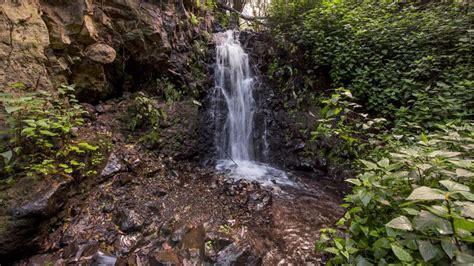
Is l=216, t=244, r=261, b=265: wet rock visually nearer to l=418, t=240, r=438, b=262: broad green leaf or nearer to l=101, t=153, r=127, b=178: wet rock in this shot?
l=418, t=240, r=438, b=262: broad green leaf

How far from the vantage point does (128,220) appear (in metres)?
2.88

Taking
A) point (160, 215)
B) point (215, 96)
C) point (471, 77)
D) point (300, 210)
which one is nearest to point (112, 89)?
point (215, 96)

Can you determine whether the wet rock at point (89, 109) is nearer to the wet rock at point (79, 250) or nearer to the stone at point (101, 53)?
the stone at point (101, 53)

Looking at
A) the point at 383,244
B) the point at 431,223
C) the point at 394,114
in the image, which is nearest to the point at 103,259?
the point at 383,244

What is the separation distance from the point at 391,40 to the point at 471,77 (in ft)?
5.61

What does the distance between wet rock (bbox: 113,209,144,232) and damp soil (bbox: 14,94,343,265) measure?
0.04 ft

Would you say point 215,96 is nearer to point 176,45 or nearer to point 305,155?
point 176,45

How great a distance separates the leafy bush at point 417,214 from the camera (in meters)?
0.92

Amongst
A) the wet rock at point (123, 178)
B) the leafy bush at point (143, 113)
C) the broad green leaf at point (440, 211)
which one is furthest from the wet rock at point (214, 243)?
the leafy bush at point (143, 113)

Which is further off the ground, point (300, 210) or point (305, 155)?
point (305, 155)

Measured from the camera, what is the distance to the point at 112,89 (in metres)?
4.62

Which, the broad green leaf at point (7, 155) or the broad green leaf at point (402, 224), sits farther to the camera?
the broad green leaf at point (7, 155)

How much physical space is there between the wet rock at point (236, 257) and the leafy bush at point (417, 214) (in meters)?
1.17

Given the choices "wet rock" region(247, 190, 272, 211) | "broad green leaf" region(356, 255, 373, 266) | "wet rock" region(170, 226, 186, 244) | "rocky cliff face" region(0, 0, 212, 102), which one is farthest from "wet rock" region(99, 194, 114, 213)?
"broad green leaf" region(356, 255, 373, 266)
